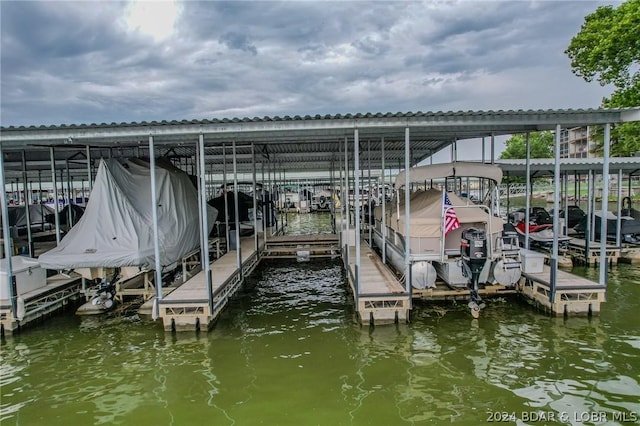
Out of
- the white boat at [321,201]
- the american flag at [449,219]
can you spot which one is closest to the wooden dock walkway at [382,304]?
the american flag at [449,219]

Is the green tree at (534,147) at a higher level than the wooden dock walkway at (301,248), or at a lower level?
higher

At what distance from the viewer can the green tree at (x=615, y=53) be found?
575 inches

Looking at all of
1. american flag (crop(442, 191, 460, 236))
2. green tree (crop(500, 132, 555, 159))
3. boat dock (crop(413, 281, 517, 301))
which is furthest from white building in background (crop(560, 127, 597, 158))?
american flag (crop(442, 191, 460, 236))

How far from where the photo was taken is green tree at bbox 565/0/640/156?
14.6 metres

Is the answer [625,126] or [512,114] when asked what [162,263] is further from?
[625,126]

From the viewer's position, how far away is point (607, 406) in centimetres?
450

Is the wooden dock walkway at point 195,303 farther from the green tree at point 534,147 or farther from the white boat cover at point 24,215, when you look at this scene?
the green tree at point 534,147

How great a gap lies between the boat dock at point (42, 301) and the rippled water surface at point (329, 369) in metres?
0.24

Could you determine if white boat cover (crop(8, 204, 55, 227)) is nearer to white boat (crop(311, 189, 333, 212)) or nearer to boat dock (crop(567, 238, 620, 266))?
boat dock (crop(567, 238, 620, 266))

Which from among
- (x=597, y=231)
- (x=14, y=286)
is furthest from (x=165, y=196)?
(x=597, y=231)

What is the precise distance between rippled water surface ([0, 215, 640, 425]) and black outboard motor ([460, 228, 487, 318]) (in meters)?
0.46

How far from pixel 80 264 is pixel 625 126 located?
2078 centimetres

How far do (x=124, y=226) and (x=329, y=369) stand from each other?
5006 mm

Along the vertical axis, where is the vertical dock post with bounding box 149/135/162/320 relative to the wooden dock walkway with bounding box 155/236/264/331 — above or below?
above
